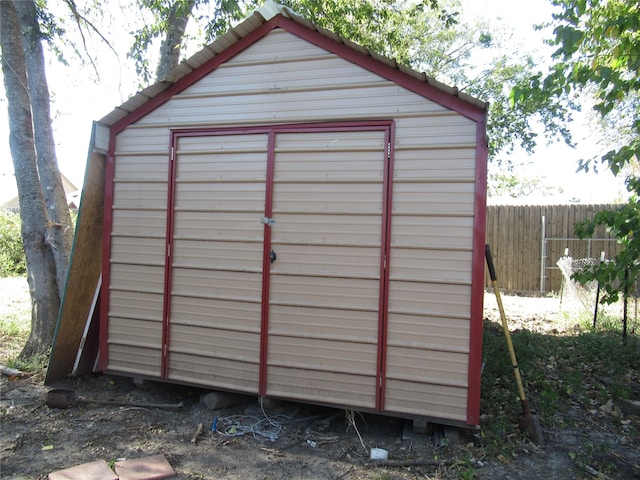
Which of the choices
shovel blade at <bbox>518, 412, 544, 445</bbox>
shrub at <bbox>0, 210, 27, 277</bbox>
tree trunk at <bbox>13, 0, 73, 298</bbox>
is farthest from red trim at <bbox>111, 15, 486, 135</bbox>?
shrub at <bbox>0, 210, 27, 277</bbox>

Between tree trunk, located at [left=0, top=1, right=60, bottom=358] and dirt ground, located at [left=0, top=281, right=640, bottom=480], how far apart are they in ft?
2.98

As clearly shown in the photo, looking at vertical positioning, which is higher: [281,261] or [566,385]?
[281,261]

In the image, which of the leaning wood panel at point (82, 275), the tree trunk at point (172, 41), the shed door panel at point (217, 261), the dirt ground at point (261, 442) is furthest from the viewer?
the tree trunk at point (172, 41)

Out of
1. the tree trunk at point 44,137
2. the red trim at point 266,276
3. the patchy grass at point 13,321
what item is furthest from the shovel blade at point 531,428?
the patchy grass at point 13,321

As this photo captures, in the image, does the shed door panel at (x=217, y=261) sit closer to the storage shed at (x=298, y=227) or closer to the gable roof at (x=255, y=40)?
the storage shed at (x=298, y=227)

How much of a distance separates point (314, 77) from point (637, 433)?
4257 mm

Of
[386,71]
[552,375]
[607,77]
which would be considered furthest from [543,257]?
[386,71]

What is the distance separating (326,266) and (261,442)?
1.57 meters

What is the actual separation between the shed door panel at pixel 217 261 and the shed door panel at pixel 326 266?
0.20 meters

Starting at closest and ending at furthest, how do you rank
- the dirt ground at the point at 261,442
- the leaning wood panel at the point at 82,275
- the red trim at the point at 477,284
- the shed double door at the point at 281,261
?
1. the dirt ground at the point at 261,442
2. the red trim at the point at 477,284
3. the shed double door at the point at 281,261
4. the leaning wood panel at the point at 82,275

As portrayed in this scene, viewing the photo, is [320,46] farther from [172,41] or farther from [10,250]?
[10,250]

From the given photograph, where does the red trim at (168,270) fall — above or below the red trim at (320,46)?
below

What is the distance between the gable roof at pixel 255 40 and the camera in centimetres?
392

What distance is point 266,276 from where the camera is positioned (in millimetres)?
4320
